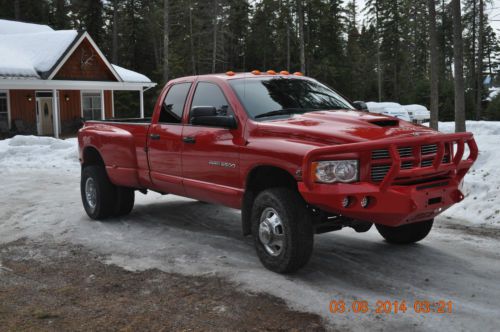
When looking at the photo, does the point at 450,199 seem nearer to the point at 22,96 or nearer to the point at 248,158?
the point at 248,158

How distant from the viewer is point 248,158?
5676 mm

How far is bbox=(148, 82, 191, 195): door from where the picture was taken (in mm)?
6848

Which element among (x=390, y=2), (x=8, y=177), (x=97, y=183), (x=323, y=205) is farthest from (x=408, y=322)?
(x=390, y=2)

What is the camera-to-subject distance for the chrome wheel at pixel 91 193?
8.46 metres

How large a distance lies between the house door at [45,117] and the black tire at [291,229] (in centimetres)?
2734

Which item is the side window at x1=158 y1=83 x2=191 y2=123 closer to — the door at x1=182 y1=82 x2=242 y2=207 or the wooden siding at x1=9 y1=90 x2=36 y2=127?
the door at x1=182 y1=82 x2=242 y2=207

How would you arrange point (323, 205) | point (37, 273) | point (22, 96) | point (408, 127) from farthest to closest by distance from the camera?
point (22, 96) → point (37, 273) → point (408, 127) → point (323, 205)

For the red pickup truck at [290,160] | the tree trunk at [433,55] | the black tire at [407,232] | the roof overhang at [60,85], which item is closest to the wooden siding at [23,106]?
the roof overhang at [60,85]

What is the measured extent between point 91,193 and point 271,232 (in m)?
4.12

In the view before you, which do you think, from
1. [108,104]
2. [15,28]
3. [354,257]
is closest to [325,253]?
[354,257]

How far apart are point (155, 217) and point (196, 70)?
47.6m

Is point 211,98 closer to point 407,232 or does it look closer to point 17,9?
point 407,232

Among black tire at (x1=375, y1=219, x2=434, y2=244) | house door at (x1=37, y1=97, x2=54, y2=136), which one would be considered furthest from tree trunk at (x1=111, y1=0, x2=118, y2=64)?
black tire at (x1=375, y1=219, x2=434, y2=244)

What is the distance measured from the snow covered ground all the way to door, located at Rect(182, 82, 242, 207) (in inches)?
27.7
